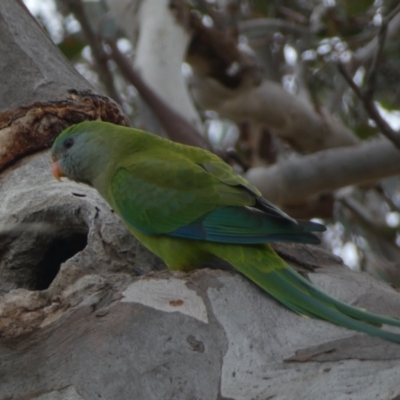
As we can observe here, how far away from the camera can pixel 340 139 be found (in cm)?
604

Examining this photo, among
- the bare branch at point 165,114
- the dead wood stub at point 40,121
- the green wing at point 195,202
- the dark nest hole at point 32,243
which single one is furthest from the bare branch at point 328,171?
the dark nest hole at point 32,243

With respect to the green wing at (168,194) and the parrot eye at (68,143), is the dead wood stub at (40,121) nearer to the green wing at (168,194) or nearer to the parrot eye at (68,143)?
the parrot eye at (68,143)

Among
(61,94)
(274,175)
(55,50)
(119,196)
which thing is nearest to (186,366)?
(119,196)

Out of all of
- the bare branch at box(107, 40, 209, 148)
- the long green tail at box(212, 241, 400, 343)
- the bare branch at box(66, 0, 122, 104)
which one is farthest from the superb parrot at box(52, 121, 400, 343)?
the bare branch at box(66, 0, 122, 104)

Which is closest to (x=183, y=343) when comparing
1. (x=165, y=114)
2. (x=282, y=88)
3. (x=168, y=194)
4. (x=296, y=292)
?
(x=296, y=292)

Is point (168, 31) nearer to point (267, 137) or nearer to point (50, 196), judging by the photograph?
point (267, 137)

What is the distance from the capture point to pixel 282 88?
606 cm

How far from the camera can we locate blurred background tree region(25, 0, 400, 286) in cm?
515

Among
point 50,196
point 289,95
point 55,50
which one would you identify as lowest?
point 289,95

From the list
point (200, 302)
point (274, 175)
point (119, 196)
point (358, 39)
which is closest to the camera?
point (200, 302)

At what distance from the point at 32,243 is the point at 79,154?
589 millimetres

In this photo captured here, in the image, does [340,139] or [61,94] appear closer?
[61,94]

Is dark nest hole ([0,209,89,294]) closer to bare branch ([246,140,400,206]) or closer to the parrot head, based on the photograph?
the parrot head

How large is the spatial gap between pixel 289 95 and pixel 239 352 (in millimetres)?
4023
